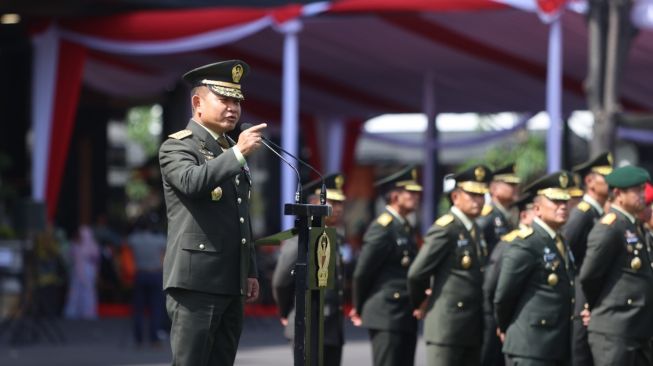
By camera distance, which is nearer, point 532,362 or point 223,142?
point 223,142

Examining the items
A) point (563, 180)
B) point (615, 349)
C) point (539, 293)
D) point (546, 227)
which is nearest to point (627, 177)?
point (563, 180)

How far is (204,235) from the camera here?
6.17 meters

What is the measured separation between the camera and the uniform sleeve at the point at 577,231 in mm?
9578

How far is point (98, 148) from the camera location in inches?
1096

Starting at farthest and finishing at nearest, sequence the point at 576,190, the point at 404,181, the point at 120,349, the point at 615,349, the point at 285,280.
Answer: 1. the point at 120,349
2. the point at 404,181
3. the point at 576,190
4. the point at 285,280
5. the point at 615,349

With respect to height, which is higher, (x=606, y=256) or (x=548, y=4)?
(x=548, y=4)

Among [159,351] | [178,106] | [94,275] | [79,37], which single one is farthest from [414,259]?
[178,106]

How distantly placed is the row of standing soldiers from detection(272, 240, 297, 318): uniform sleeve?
34cm

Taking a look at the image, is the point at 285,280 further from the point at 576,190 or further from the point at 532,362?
the point at 576,190

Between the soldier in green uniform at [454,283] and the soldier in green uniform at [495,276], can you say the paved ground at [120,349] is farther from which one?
the soldier in green uniform at [454,283]

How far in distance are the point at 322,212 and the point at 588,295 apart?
3.01m

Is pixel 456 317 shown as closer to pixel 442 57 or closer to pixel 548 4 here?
pixel 548 4

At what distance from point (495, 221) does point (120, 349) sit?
20.9ft

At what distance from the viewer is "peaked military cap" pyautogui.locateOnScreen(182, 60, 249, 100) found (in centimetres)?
616
